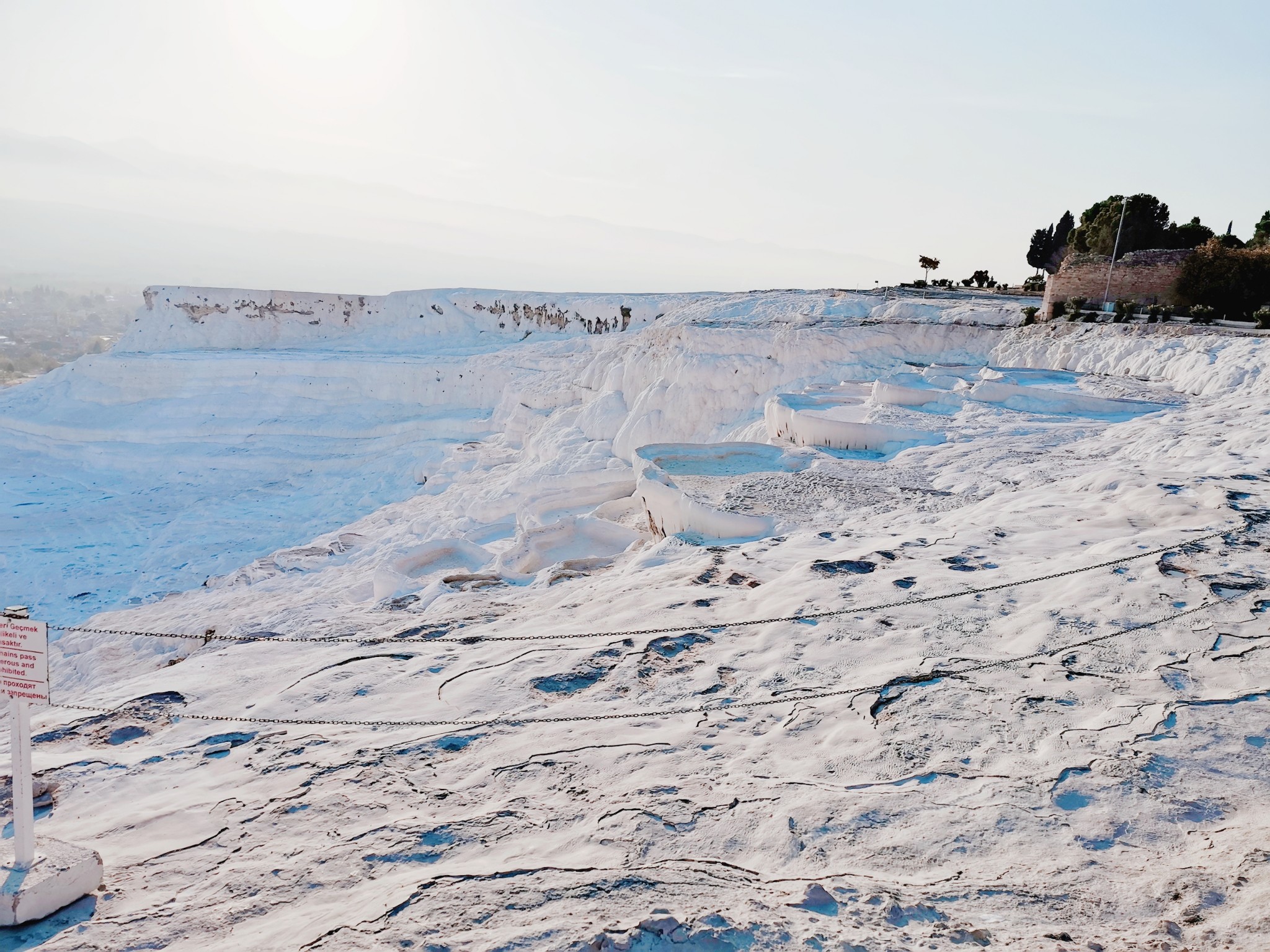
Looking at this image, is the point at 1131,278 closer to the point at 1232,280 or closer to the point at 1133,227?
the point at 1232,280

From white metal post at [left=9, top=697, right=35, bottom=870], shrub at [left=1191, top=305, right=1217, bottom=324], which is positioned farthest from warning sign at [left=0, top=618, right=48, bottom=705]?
shrub at [left=1191, top=305, right=1217, bottom=324]

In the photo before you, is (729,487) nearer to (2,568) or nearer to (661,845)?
(661,845)

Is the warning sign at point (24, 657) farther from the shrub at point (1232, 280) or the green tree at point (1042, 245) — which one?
the green tree at point (1042, 245)

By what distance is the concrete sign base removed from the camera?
289 centimetres

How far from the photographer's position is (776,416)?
11.1 metres

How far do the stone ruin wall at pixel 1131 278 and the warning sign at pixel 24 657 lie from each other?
17.1 m


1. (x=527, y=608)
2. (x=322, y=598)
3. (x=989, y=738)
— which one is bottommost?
(x=322, y=598)

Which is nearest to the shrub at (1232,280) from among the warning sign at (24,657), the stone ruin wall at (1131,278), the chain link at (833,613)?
the stone ruin wall at (1131,278)

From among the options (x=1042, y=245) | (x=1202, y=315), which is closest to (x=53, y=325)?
(x=1042, y=245)

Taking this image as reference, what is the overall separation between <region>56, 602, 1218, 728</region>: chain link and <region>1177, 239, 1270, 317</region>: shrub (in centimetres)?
1409

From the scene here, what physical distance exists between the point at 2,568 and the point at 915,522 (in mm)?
13151

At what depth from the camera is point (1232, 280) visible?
51.7 feet

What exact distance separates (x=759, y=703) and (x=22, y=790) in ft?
9.38

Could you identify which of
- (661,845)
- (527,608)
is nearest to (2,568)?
(527,608)
